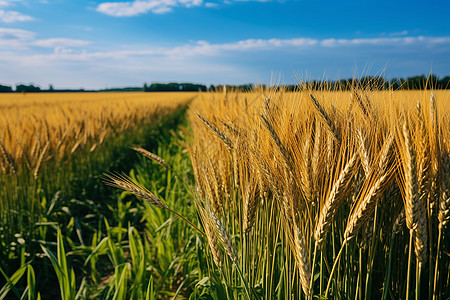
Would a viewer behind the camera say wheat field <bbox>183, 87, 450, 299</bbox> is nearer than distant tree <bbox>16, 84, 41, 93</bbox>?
Yes

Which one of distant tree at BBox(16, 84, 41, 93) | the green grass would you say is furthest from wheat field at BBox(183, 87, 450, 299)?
distant tree at BBox(16, 84, 41, 93)

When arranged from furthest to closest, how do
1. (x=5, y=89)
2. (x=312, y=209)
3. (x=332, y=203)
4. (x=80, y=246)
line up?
(x=5, y=89), (x=80, y=246), (x=312, y=209), (x=332, y=203)

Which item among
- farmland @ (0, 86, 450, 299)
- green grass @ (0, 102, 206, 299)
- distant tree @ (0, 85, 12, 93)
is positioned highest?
distant tree @ (0, 85, 12, 93)

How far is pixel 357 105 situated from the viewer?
3.92ft

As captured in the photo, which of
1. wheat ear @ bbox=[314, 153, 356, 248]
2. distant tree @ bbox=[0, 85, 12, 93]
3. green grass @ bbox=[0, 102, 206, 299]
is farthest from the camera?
distant tree @ bbox=[0, 85, 12, 93]

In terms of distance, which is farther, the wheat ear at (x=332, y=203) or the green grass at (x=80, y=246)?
the green grass at (x=80, y=246)

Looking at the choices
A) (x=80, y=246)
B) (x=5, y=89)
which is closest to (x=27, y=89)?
(x=5, y=89)

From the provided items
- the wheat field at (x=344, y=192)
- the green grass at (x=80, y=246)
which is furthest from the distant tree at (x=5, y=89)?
the wheat field at (x=344, y=192)

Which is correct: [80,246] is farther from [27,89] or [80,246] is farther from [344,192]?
[27,89]

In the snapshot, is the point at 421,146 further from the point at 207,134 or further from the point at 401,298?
the point at 207,134

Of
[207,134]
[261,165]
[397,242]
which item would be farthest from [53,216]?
[397,242]

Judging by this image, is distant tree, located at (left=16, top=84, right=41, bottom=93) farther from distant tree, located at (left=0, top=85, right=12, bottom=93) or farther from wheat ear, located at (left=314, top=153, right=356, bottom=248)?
wheat ear, located at (left=314, top=153, right=356, bottom=248)

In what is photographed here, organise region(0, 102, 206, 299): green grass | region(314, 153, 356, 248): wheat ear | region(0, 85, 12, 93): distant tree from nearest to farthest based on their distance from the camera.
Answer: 1. region(314, 153, 356, 248): wheat ear
2. region(0, 102, 206, 299): green grass
3. region(0, 85, 12, 93): distant tree

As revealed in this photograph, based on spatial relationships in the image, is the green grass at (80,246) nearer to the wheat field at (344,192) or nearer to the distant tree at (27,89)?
the wheat field at (344,192)
